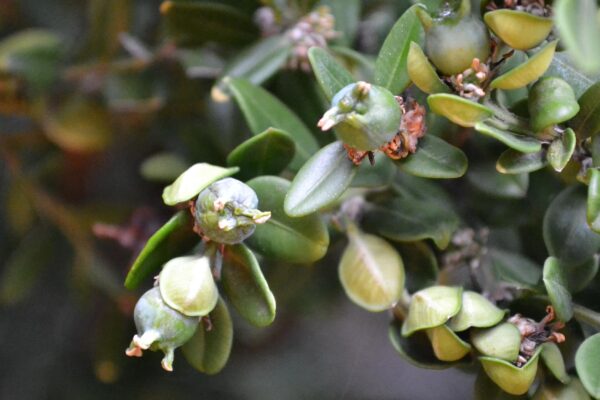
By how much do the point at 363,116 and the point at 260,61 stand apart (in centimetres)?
30

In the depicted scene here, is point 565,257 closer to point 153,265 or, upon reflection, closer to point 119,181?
point 153,265

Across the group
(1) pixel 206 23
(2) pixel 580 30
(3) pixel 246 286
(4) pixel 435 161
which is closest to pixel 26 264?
(1) pixel 206 23

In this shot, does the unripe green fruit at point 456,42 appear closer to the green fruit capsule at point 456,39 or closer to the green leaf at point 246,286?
the green fruit capsule at point 456,39

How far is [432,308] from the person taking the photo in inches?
23.0

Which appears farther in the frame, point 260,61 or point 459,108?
point 260,61

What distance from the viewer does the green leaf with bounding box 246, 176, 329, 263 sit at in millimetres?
606

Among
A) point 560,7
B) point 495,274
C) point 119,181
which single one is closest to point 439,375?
point 495,274

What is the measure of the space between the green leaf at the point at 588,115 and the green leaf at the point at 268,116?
0.77ft

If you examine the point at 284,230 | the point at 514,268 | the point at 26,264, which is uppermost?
the point at 284,230

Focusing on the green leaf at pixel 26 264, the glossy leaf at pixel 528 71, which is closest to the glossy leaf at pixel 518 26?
the glossy leaf at pixel 528 71

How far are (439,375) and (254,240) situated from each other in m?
0.60

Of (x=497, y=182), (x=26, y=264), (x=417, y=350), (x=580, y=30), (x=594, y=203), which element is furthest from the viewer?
(x=26, y=264)

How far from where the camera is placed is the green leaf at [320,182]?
553mm

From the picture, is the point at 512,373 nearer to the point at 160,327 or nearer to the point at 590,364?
the point at 590,364
